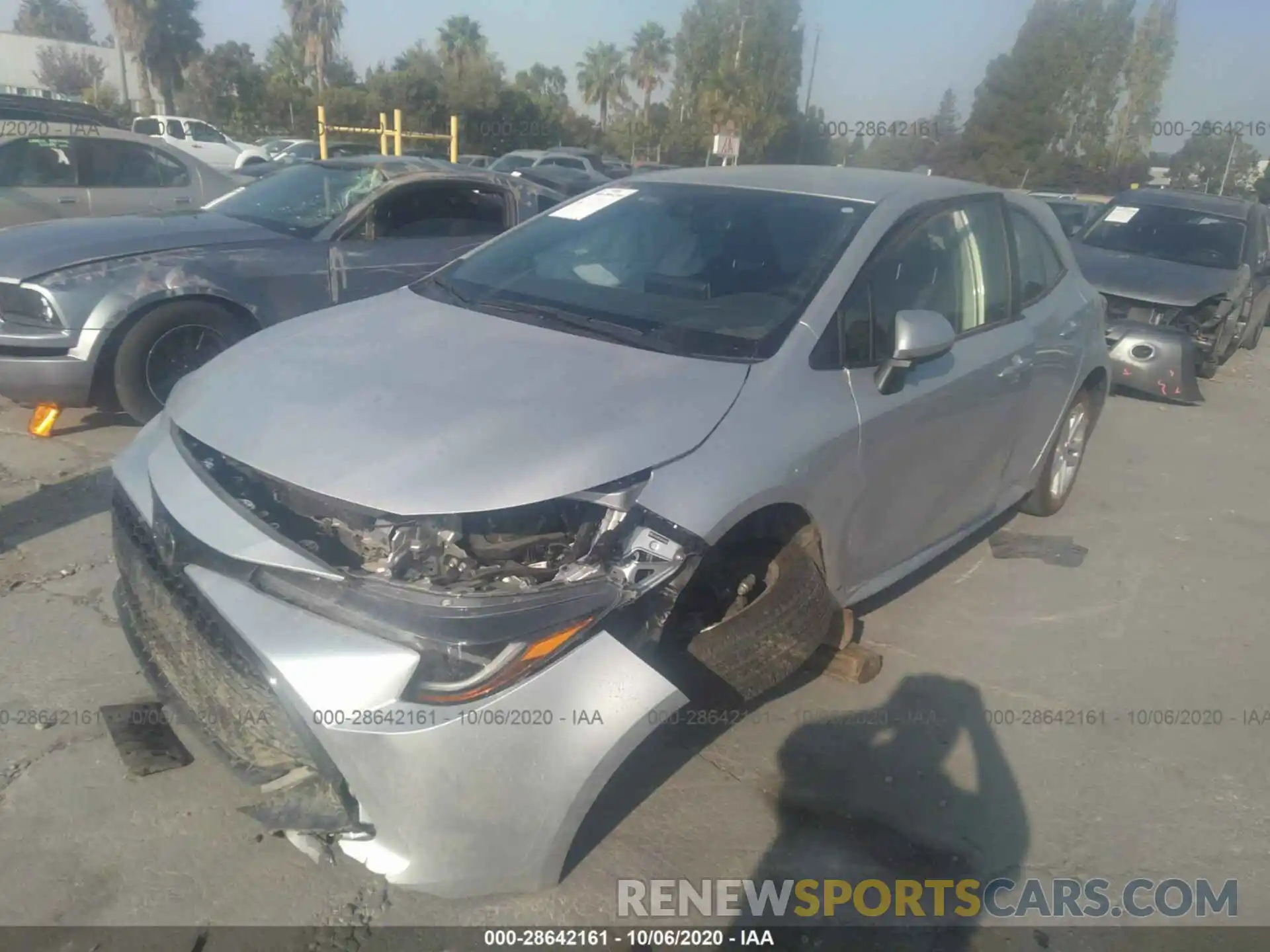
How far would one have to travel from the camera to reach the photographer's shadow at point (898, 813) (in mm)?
2561

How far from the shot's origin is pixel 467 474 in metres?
2.29

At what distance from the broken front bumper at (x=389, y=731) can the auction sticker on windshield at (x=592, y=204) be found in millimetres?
2100

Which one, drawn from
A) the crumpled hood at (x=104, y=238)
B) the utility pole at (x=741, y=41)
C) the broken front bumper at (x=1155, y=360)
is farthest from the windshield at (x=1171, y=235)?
the utility pole at (x=741, y=41)

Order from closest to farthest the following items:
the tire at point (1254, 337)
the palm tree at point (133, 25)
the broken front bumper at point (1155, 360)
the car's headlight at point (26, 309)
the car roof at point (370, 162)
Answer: the car's headlight at point (26, 309) → the car roof at point (370, 162) → the broken front bumper at point (1155, 360) → the tire at point (1254, 337) → the palm tree at point (133, 25)

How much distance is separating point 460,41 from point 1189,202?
4214cm

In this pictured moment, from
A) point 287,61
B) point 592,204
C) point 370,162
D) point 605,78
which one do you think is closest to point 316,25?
point 287,61

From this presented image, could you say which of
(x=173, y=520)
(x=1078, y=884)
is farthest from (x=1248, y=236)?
(x=173, y=520)

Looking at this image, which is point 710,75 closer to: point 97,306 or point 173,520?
point 97,306

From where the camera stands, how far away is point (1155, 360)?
7.76 m

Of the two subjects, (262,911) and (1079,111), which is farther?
(1079,111)

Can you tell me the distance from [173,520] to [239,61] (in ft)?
184

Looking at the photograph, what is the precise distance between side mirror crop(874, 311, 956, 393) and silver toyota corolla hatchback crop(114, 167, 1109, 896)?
0.02m

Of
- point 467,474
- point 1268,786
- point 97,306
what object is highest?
point 467,474

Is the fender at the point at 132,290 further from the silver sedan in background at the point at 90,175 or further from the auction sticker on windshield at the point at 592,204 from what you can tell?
the silver sedan in background at the point at 90,175
